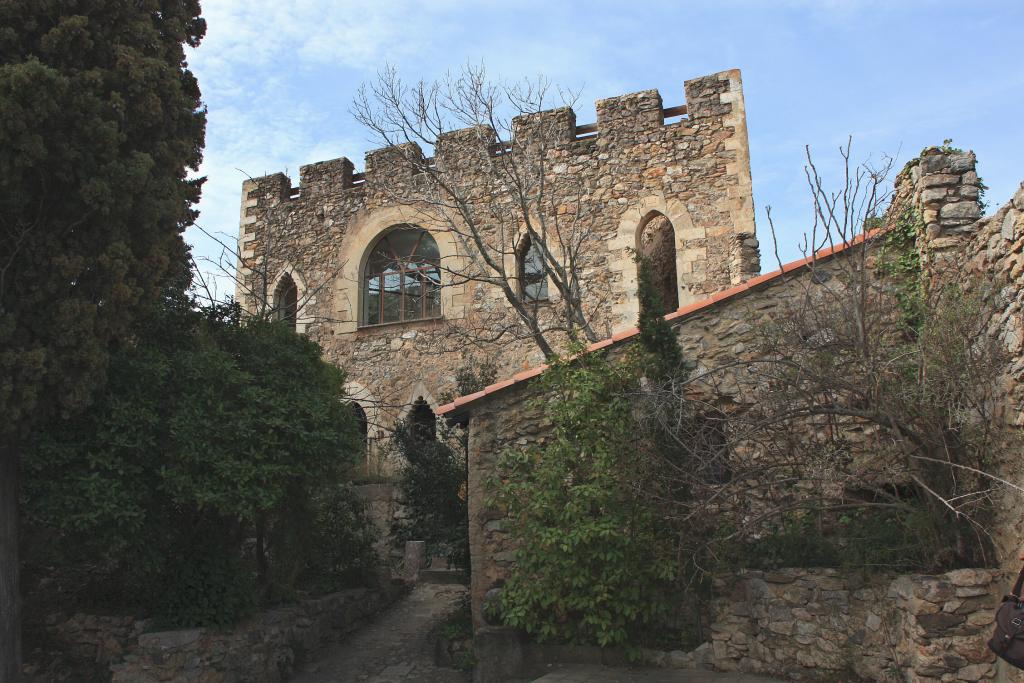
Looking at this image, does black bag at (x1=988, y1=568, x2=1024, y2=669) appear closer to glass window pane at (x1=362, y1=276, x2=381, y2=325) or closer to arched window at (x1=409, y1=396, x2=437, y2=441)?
arched window at (x1=409, y1=396, x2=437, y2=441)

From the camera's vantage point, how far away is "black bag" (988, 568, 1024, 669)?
4.00 meters

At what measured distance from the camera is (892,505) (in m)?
5.57

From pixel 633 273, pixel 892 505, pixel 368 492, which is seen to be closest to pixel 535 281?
pixel 633 273

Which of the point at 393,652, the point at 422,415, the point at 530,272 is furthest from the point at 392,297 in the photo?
the point at 393,652

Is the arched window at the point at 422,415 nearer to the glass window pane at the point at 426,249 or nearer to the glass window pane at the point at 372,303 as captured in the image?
the glass window pane at the point at 372,303

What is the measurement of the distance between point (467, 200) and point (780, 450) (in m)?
8.55

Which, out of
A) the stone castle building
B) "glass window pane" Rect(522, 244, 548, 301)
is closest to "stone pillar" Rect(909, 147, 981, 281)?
the stone castle building

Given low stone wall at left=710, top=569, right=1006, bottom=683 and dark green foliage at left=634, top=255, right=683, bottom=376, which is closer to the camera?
low stone wall at left=710, top=569, right=1006, bottom=683

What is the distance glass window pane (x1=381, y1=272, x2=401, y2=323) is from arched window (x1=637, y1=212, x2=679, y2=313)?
4548mm

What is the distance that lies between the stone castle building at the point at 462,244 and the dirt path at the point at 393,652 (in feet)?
11.3

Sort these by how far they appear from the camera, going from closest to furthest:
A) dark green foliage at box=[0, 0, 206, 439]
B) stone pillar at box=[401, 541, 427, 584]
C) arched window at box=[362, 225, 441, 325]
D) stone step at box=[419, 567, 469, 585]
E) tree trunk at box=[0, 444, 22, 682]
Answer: dark green foliage at box=[0, 0, 206, 439]
tree trunk at box=[0, 444, 22, 682]
stone step at box=[419, 567, 469, 585]
stone pillar at box=[401, 541, 427, 584]
arched window at box=[362, 225, 441, 325]

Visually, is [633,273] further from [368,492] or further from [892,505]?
[892,505]

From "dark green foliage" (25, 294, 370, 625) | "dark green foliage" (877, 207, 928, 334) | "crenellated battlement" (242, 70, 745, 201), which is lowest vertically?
"dark green foliage" (25, 294, 370, 625)

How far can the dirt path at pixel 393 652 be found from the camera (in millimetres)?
8312
